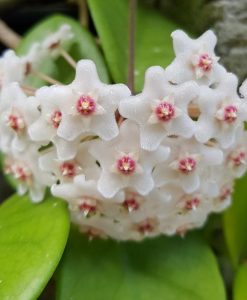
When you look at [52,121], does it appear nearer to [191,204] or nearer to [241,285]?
[191,204]

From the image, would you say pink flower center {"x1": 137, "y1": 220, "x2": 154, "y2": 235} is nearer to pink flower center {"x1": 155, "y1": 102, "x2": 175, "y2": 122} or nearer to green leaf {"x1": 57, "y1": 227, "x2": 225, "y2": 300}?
green leaf {"x1": 57, "y1": 227, "x2": 225, "y2": 300}

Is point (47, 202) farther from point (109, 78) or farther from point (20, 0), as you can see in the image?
point (20, 0)

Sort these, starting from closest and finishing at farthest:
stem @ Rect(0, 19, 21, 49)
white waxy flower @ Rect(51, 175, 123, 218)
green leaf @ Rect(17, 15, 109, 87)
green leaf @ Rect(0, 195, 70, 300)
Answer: green leaf @ Rect(0, 195, 70, 300)
white waxy flower @ Rect(51, 175, 123, 218)
green leaf @ Rect(17, 15, 109, 87)
stem @ Rect(0, 19, 21, 49)

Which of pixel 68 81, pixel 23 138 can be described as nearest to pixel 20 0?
pixel 68 81

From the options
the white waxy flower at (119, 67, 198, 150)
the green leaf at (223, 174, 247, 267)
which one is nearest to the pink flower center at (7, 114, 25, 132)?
the white waxy flower at (119, 67, 198, 150)

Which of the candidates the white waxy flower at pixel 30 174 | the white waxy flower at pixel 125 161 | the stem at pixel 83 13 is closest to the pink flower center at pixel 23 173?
the white waxy flower at pixel 30 174
